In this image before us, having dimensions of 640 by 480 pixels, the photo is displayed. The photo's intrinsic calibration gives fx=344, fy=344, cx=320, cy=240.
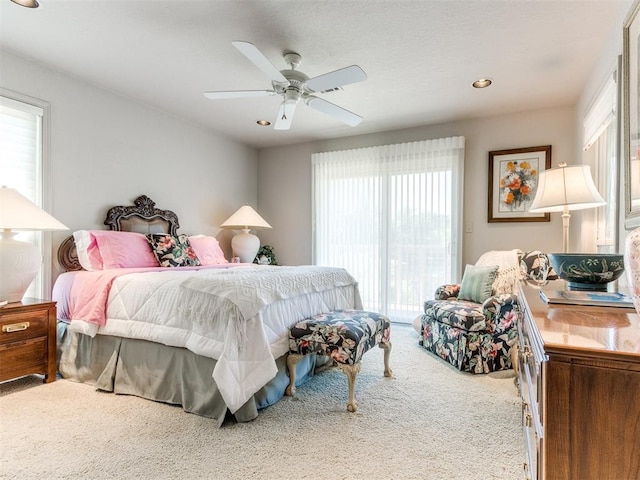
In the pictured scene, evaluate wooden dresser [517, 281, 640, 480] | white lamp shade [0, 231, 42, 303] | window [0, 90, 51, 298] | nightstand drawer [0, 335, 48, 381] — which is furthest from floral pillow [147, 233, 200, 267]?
wooden dresser [517, 281, 640, 480]

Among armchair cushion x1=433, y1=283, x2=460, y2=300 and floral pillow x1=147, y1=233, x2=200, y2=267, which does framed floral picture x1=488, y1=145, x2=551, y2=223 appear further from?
floral pillow x1=147, y1=233, x2=200, y2=267

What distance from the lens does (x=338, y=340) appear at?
7.35 ft

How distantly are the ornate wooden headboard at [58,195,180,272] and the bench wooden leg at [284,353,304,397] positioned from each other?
2164 mm

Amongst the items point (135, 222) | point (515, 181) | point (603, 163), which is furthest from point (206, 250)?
point (603, 163)

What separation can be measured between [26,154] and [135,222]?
3.42 ft

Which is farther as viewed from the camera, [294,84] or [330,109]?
[330,109]

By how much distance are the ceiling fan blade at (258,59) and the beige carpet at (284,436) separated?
219 centimetres

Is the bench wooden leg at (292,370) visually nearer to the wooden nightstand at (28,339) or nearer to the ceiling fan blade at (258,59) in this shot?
the wooden nightstand at (28,339)

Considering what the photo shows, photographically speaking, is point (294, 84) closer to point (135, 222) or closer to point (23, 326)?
point (135, 222)

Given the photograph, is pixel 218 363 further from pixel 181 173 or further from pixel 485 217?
pixel 485 217

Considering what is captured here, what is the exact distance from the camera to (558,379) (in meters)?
0.71

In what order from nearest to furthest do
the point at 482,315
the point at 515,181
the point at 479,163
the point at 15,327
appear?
the point at 15,327 → the point at 482,315 → the point at 515,181 → the point at 479,163

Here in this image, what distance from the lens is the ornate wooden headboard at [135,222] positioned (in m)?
3.04

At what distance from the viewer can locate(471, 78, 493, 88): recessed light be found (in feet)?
10.2
